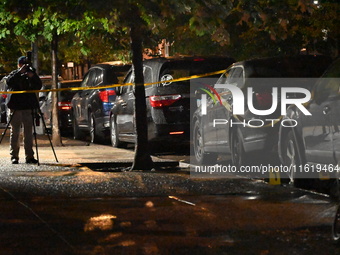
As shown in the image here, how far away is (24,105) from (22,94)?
8.7 inches

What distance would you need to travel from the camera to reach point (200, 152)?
16.7 meters

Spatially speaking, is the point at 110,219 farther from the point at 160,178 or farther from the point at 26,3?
the point at 26,3

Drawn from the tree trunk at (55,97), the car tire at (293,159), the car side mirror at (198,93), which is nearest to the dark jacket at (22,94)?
the car side mirror at (198,93)

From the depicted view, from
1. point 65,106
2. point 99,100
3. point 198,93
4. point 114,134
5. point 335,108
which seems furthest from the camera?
point 65,106

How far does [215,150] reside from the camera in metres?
15.7

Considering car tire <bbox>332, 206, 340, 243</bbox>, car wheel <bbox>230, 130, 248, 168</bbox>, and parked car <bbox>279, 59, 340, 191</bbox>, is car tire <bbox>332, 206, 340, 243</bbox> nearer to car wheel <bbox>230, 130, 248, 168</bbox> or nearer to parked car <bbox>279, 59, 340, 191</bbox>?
parked car <bbox>279, 59, 340, 191</bbox>

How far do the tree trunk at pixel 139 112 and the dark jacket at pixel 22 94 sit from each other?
2.04 meters

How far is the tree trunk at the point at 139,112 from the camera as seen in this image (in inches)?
633

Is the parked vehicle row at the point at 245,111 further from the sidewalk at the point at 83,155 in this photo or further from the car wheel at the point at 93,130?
the car wheel at the point at 93,130

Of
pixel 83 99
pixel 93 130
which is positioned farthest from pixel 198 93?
pixel 83 99

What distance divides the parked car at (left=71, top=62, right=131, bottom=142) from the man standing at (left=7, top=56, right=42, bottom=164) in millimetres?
4943

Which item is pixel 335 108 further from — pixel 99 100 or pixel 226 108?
pixel 99 100

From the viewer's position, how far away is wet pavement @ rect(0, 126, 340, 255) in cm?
843

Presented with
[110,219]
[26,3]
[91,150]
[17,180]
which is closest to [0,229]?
[110,219]
